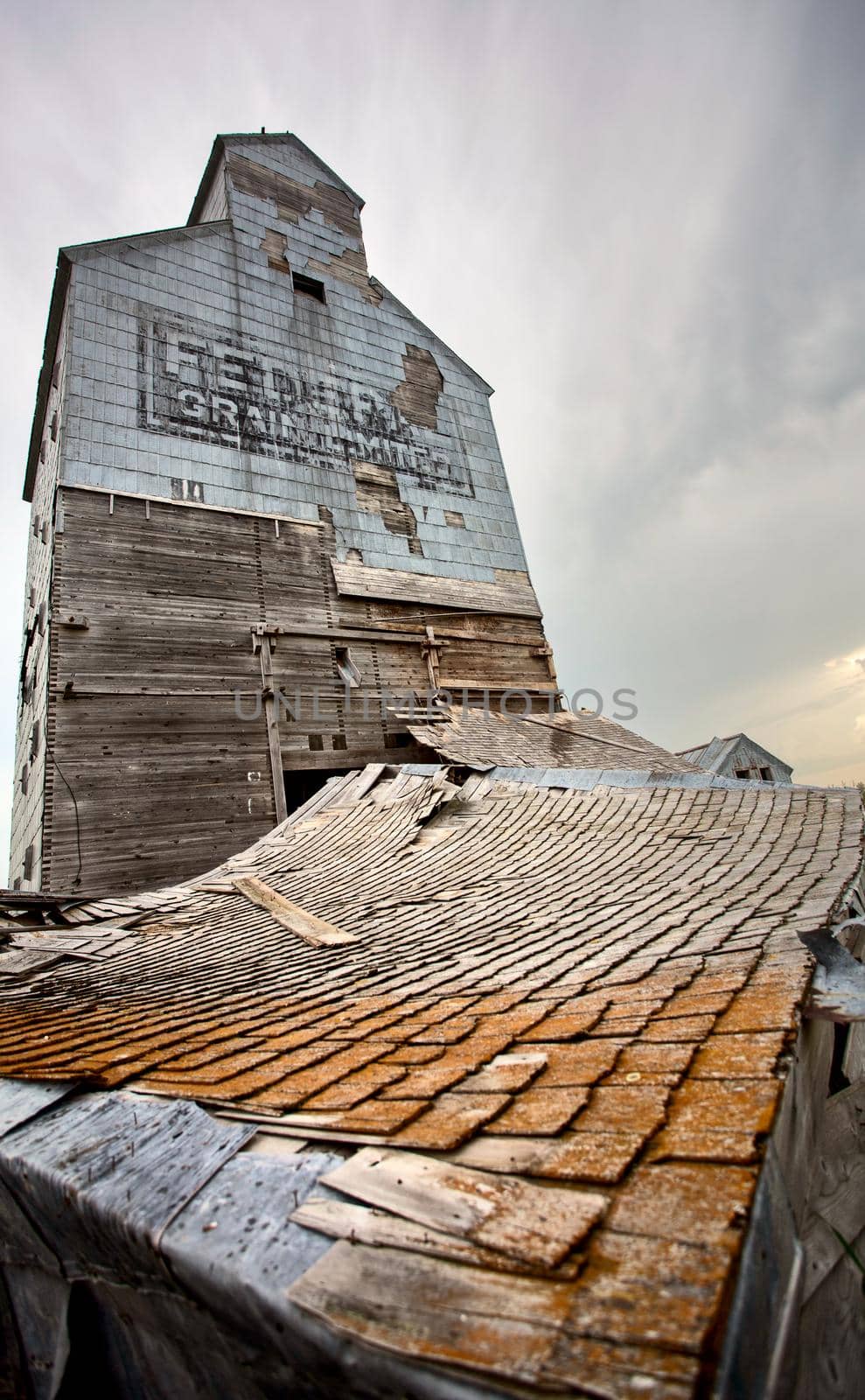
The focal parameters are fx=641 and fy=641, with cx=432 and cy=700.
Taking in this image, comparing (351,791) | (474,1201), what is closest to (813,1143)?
(474,1201)

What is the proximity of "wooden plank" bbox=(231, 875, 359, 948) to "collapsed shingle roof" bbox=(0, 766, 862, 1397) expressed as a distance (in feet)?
0.15

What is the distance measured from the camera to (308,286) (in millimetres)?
18047

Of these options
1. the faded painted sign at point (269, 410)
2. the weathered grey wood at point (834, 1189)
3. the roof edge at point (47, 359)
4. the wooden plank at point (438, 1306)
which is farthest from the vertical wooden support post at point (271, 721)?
the wooden plank at point (438, 1306)

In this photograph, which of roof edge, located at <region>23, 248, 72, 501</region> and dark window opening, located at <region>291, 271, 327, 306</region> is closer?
roof edge, located at <region>23, 248, 72, 501</region>

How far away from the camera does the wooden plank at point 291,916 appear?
446cm

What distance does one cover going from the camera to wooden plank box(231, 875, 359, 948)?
14.6 ft

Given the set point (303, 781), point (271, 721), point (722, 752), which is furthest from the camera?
point (722, 752)

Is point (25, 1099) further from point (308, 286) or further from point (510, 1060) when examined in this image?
point (308, 286)

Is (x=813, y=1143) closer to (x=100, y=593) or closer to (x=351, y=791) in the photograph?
(x=351, y=791)

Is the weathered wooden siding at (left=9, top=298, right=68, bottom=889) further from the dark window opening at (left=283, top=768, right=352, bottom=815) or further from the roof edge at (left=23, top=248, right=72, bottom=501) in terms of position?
the dark window opening at (left=283, top=768, right=352, bottom=815)

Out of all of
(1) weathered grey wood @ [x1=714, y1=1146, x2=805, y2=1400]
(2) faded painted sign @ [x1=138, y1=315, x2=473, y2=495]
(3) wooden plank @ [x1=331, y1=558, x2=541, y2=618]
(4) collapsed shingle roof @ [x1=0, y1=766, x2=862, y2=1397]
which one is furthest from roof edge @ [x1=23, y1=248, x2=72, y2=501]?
(1) weathered grey wood @ [x1=714, y1=1146, x2=805, y2=1400]

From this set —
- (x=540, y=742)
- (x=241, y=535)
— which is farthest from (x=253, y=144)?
(x=540, y=742)

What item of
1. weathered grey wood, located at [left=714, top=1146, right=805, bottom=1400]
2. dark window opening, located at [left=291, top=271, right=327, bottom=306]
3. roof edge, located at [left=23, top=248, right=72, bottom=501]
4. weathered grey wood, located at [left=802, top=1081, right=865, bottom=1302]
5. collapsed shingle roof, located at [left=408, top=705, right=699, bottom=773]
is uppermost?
dark window opening, located at [left=291, top=271, right=327, bottom=306]

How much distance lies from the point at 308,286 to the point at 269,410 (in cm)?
489
